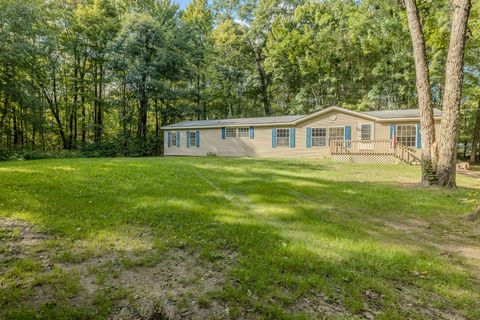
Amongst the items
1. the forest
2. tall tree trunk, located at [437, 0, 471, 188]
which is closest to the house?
the forest

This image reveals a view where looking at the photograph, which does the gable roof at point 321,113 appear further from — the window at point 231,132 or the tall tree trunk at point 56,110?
the tall tree trunk at point 56,110

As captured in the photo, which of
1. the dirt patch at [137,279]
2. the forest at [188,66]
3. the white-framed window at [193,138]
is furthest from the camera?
the white-framed window at [193,138]

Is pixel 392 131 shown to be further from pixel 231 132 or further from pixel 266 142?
pixel 231 132

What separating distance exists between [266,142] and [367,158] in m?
6.65

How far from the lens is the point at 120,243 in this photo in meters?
3.86

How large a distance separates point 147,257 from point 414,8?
32.8 feet

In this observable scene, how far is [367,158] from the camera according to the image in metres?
15.8

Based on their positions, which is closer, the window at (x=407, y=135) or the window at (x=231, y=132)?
the window at (x=407, y=135)

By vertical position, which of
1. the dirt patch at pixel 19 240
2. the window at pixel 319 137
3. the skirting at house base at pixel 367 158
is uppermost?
the window at pixel 319 137

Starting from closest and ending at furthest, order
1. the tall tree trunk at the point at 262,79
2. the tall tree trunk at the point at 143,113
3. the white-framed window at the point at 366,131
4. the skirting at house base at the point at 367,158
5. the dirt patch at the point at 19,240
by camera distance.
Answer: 1. the dirt patch at the point at 19,240
2. the skirting at house base at the point at 367,158
3. the white-framed window at the point at 366,131
4. the tall tree trunk at the point at 143,113
5. the tall tree trunk at the point at 262,79

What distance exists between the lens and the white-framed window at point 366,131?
16.5m

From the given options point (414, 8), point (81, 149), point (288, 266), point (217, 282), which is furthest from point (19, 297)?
point (81, 149)

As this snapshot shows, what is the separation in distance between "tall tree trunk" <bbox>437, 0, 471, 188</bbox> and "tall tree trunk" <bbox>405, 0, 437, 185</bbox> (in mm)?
343

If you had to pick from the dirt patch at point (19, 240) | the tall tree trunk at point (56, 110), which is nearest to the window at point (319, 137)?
the dirt patch at point (19, 240)
